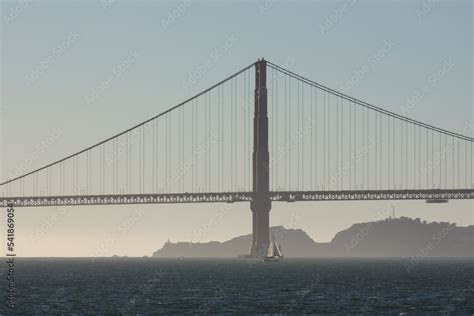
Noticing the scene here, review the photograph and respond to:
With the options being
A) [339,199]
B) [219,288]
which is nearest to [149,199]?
[339,199]

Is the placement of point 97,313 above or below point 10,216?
below

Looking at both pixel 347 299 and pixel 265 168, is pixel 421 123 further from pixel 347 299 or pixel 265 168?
pixel 347 299

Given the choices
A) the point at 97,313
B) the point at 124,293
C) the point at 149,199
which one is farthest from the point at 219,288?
the point at 149,199

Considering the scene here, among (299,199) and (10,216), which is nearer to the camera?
(10,216)

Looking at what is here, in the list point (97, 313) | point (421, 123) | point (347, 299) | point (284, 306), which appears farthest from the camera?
point (421, 123)

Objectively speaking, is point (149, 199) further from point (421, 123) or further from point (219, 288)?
point (219, 288)

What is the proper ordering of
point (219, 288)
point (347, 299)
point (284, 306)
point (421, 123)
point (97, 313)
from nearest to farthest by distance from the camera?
point (97, 313) < point (284, 306) < point (347, 299) < point (219, 288) < point (421, 123)

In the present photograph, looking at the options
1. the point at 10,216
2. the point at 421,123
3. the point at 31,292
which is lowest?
the point at 31,292
